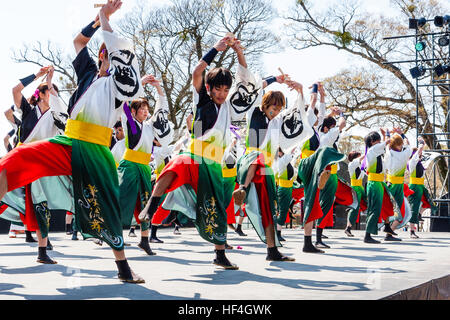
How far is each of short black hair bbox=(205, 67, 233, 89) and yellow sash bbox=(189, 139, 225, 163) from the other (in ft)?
1.59

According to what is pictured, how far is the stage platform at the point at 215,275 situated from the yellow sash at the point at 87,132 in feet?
3.07

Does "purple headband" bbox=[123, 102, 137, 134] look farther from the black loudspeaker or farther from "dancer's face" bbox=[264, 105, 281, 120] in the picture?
the black loudspeaker

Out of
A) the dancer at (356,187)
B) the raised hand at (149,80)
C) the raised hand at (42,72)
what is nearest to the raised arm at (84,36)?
the raised hand at (42,72)

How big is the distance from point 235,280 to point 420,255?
3.22 meters

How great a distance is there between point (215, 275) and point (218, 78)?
5.13ft

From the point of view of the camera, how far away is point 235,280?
3.89 meters

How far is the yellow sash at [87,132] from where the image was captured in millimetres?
3582

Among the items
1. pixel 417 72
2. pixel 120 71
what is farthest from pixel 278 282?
pixel 417 72

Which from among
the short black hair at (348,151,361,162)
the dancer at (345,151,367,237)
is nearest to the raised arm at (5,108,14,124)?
the dancer at (345,151,367,237)

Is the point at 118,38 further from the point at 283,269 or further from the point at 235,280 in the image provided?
the point at 283,269

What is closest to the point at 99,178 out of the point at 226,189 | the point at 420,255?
the point at 226,189

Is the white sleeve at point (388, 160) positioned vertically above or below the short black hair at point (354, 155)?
below

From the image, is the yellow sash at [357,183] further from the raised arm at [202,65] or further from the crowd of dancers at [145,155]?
the raised arm at [202,65]

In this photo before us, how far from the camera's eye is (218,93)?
4512mm
